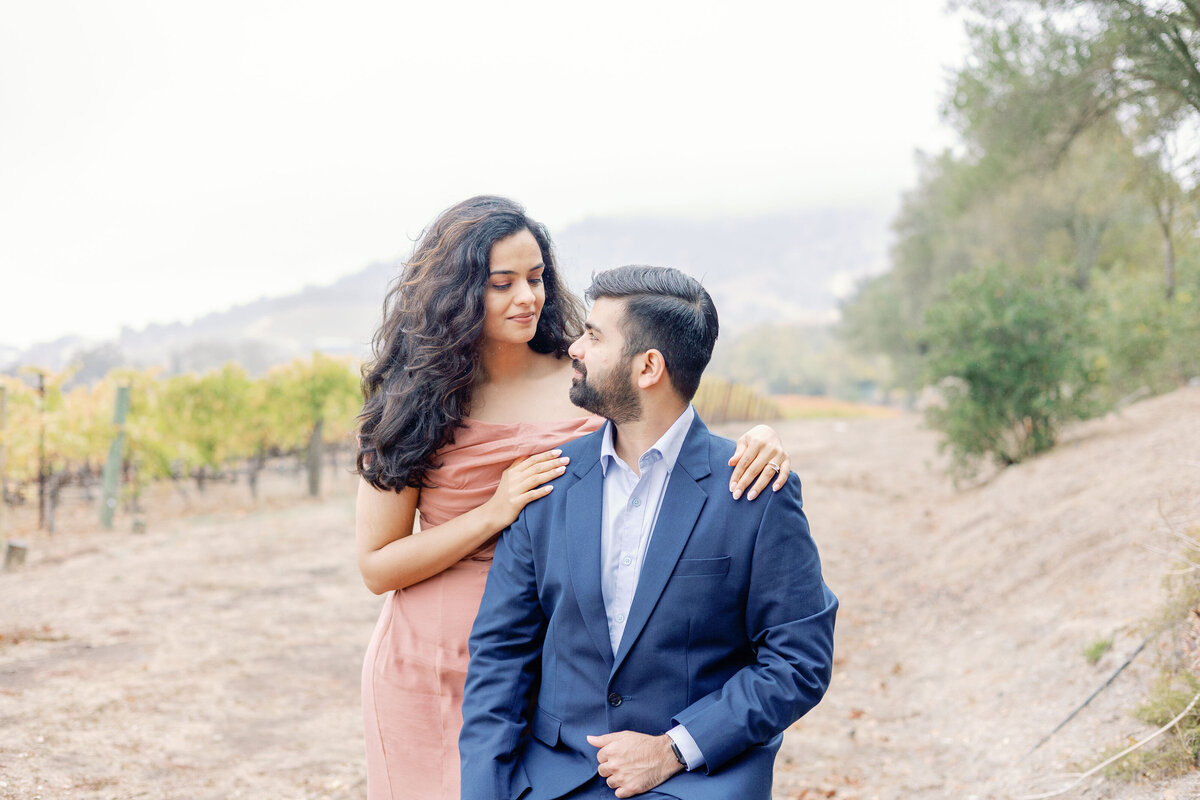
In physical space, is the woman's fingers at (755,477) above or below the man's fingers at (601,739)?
above

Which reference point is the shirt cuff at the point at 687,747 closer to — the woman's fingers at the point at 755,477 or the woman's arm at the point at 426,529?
the woman's fingers at the point at 755,477

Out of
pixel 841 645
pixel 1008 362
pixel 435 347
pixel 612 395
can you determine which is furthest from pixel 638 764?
pixel 1008 362

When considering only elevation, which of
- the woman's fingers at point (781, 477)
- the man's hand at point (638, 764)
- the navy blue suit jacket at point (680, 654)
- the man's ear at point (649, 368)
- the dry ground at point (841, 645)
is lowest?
the dry ground at point (841, 645)

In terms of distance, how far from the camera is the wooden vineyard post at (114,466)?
1227 cm

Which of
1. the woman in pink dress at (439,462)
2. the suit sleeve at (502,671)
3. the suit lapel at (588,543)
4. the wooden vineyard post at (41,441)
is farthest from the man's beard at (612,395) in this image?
the wooden vineyard post at (41,441)

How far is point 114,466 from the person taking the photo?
12.3 metres

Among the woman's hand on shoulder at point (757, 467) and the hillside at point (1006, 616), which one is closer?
the woman's hand on shoulder at point (757, 467)

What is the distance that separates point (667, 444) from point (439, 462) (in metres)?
0.67

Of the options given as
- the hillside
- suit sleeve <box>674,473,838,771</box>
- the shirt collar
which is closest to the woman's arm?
the shirt collar

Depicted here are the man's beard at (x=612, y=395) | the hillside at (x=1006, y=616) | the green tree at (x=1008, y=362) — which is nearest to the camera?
the man's beard at (x=612, y=395)

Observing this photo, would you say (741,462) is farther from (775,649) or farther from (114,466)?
(114,466)

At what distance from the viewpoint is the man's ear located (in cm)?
213

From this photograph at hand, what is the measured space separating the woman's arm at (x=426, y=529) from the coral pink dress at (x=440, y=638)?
5 centimetres

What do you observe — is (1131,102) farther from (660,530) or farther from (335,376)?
(335,376)
